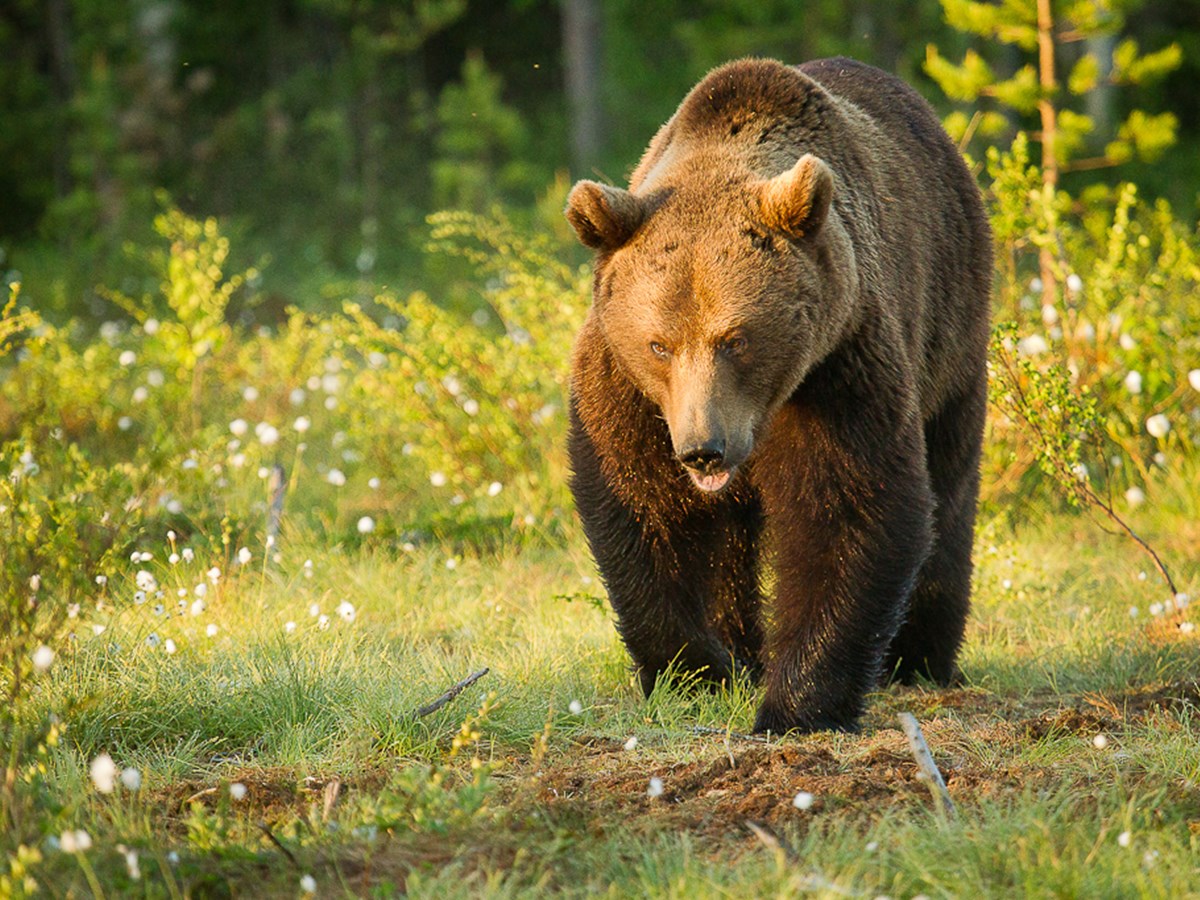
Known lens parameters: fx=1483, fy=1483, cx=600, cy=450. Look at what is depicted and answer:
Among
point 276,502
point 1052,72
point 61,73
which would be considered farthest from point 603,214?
point 61,73

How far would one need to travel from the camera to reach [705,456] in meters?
3.70

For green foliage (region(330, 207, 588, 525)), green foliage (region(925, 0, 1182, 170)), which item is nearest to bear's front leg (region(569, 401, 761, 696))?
green foliage (region(330, 207, 588, 525))

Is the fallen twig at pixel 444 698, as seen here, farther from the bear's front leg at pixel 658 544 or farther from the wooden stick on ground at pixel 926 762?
the wooden stick on ground at pixel 926 762

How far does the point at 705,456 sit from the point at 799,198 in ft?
2.32

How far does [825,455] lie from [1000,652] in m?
1.58

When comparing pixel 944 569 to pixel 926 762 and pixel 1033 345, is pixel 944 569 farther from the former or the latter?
pixel 926 762

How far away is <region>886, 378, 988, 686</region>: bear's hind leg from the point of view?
501 cm

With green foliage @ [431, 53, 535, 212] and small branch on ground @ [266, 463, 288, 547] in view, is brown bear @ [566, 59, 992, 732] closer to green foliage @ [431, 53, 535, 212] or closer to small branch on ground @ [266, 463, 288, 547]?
small branch on ground @ [266, 463, 288, 547]

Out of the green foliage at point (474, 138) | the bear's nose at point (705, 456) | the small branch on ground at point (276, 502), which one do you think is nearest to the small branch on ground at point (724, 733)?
the bear's nose at point (705, 456)

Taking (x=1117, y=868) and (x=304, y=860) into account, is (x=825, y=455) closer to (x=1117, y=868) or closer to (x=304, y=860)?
(x=1117, y=868)

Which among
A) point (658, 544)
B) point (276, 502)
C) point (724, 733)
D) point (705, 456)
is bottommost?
point (724, 733)

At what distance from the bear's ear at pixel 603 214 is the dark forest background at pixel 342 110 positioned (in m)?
8.58

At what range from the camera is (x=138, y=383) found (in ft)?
29.3

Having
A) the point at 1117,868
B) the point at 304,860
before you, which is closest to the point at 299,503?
the point at 304,860
